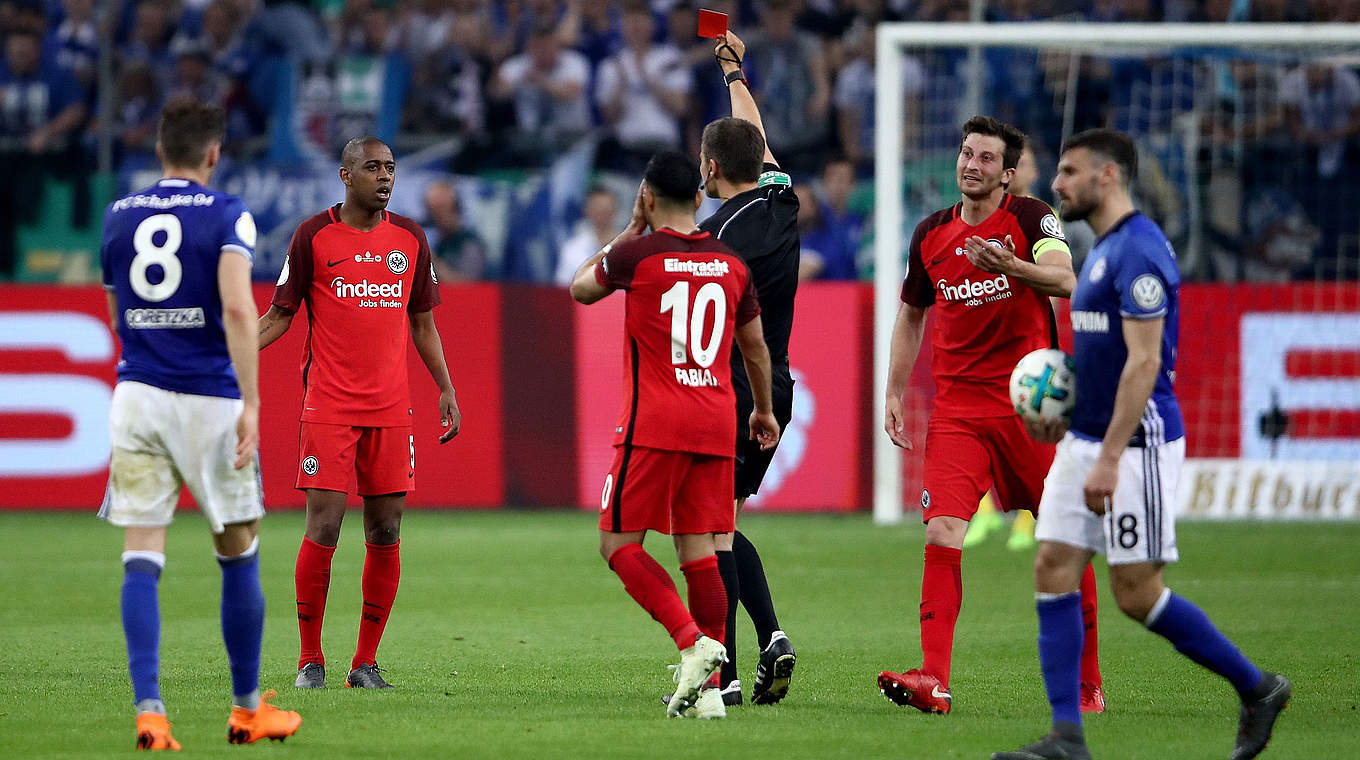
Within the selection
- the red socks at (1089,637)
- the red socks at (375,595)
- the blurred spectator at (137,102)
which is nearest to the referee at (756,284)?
the red socks at (1089,637)

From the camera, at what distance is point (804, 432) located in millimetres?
15109

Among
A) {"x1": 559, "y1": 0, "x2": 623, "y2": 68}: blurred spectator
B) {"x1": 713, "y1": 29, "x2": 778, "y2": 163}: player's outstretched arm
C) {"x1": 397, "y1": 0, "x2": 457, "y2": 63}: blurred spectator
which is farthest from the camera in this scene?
{"x1": 397, "y1": 0, "x2": 457, "y2": 63}: blurred spectator

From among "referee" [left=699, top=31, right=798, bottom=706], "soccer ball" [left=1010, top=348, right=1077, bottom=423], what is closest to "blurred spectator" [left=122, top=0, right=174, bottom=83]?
"referee" [left=699, top=31, right=798, bottom=706]

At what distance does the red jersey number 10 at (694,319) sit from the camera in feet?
20.7

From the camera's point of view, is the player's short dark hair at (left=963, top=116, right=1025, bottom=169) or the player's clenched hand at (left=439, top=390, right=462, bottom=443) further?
the player's clenched hand at (left=439, top=390, right=462, bottom=443)

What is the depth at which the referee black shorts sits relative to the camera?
23.5 feet

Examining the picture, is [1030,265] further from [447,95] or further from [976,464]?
[447,95]

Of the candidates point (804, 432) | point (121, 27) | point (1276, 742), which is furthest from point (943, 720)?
point (121, 27)

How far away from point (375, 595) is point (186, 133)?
8.26 ft

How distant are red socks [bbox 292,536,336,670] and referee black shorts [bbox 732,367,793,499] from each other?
1783mm

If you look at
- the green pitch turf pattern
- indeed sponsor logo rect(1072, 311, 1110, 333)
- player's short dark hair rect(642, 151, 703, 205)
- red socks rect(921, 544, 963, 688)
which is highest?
player's short dark hair rect(642, 151, 703, 205)

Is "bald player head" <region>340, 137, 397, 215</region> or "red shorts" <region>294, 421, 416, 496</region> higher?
"bald player head" <region>340, 137, 397, 215</region>

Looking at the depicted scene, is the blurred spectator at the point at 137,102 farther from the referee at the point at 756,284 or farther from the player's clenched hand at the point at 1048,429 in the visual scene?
the player's clenched hand at the point at 1048,429

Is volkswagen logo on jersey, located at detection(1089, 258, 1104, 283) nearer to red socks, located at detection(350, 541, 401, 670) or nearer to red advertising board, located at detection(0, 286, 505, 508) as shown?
red socks, located at detection(350, 541, 401, 670)
